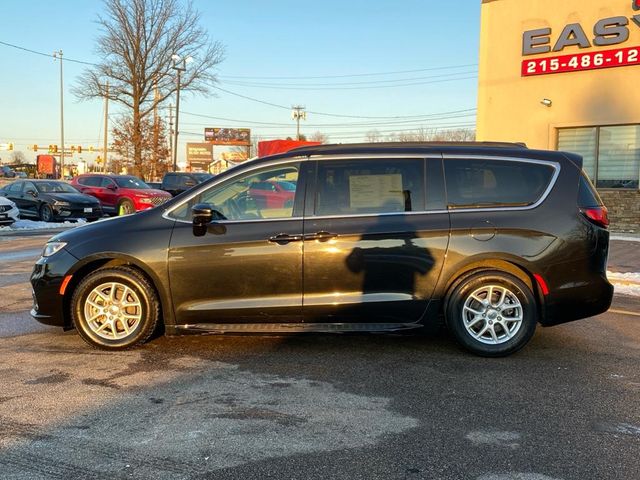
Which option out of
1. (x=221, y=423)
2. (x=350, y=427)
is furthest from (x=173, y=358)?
(x=350, y=427)

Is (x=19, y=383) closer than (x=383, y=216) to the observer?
Yes

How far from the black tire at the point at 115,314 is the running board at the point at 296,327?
1.15 ft

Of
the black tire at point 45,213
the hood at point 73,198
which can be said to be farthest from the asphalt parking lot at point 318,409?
the black tire at point 45,213

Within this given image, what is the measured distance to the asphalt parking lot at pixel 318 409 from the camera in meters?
3.05

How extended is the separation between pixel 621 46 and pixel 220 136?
85.3m

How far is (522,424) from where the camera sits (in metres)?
3.58

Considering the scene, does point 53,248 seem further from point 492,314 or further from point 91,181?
point 91,181

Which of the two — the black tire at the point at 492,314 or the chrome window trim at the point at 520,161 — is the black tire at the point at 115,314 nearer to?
the black tire at the point at 492,314

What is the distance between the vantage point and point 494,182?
16.3 ft

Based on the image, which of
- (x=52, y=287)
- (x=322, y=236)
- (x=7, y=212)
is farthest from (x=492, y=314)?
(x=7, y=212)

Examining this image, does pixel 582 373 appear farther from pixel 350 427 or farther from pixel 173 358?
pixel 173 358

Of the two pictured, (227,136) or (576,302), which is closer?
(576,302)

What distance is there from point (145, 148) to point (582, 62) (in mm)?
Result: 33936

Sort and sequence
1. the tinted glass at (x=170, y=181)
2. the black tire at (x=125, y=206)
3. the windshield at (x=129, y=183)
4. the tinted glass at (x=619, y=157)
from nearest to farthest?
the tinted glass at (x=619, y=157), the black tire at (x=125, y=206), the windshield at (x=129, y=183), the tinted glass at (x=170, y=181)
